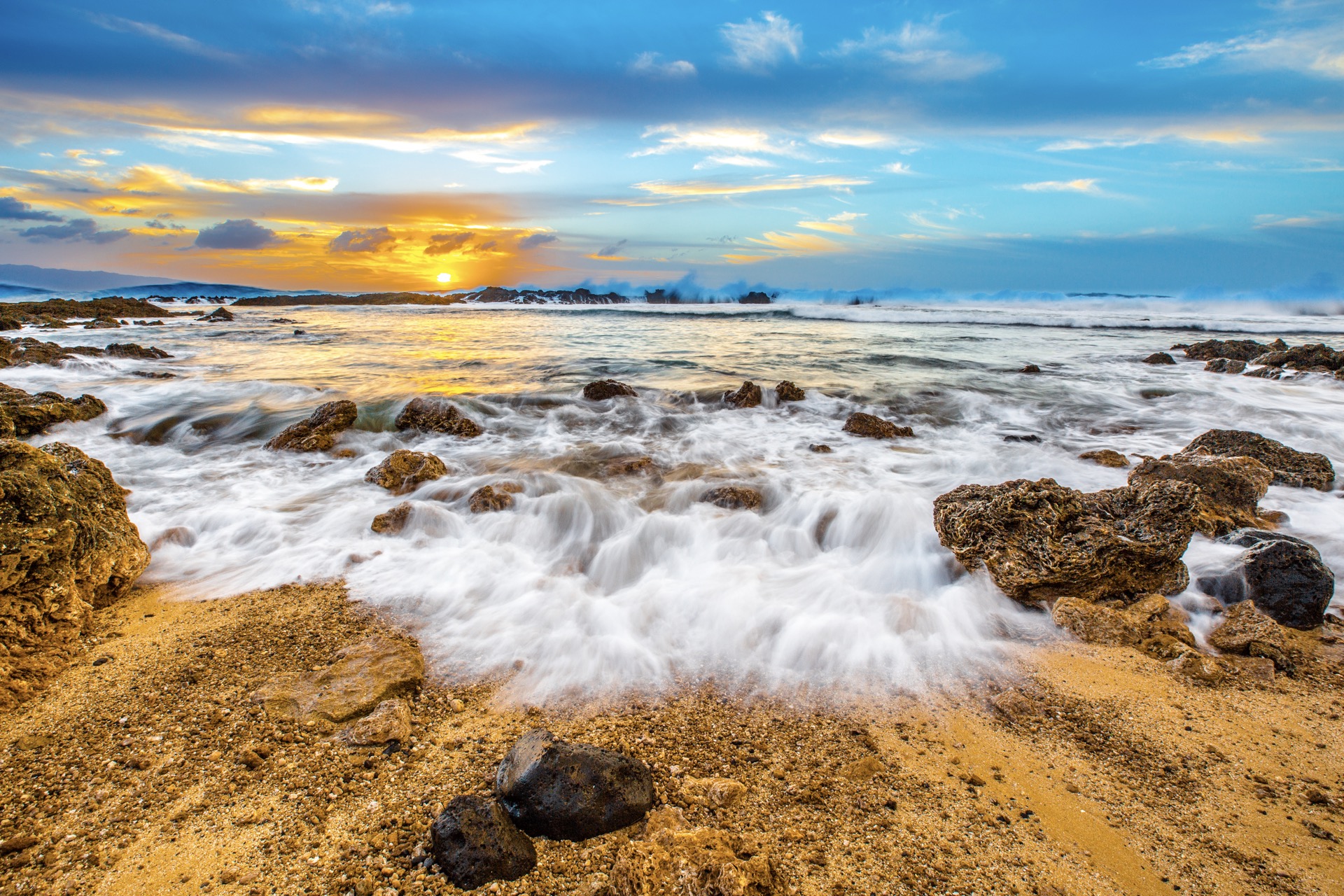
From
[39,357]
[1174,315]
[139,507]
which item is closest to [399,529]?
[139,507]

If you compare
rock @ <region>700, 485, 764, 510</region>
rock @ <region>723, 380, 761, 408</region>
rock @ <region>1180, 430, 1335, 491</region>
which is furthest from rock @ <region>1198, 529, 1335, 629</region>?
→ rock @ <region>723, 380, 761, 408</region>

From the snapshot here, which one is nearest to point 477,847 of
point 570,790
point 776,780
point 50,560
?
point 570,790

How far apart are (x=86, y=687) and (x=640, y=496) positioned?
12.2 feet

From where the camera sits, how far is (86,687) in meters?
2.50

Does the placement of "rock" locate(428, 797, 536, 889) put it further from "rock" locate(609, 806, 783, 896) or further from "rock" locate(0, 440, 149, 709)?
"rock" locate(0, 440, 149, 709)

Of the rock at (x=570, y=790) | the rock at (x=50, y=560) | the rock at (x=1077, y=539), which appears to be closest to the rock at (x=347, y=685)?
the rock at (x=570, y=790)

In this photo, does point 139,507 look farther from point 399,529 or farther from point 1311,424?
point 1311,424

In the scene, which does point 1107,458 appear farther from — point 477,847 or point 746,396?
point 477,847

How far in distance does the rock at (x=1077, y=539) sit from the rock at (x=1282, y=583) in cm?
22

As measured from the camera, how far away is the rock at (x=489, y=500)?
15.9ft

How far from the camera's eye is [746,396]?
9.85 metres

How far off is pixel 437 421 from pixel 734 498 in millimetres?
4656

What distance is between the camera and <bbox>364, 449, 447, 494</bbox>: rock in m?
5.38

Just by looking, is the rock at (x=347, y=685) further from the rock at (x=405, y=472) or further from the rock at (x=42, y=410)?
the rock at (x=42, y=410)
